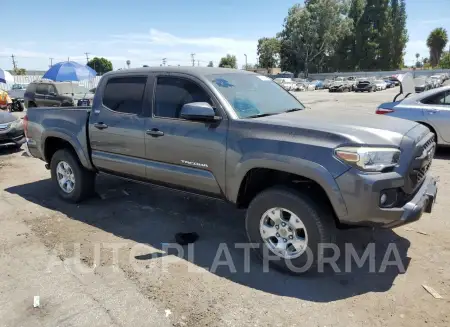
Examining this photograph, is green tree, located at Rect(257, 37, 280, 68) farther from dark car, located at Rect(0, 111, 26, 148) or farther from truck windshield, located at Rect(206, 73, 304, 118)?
truck windshield, located at Rect(206, 73, 304, 118)

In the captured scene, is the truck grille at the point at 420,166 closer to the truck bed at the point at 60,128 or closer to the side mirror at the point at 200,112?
the side mirror at the point at 200,112

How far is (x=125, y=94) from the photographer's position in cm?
462

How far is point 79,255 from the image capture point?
154 inches

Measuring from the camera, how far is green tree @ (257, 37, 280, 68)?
78.4 meters

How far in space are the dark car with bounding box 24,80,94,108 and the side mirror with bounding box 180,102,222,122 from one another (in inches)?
568

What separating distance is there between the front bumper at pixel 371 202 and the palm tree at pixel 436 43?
101 meters

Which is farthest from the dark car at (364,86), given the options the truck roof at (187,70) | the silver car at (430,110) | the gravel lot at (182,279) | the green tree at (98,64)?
the green tree at (98,64)

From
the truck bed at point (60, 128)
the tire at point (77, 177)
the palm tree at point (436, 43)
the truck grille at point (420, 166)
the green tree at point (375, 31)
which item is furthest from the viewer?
the palm tree at point (436, 43)

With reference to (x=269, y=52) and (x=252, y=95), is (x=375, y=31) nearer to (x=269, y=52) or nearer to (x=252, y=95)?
(x=269, y=52)

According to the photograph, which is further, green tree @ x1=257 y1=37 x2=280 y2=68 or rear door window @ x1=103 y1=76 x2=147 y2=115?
green tree @ x1=257 y1=37 x2=280 y2=68

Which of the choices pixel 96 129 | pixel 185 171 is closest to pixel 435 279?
pixel 185 171

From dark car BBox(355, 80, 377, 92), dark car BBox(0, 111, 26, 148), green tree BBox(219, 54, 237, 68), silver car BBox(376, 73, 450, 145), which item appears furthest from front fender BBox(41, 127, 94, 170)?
green tree BBox(219, 54, 237, 68)

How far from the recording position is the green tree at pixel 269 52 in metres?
78.4

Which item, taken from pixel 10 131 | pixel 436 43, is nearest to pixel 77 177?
pixel 10 131
